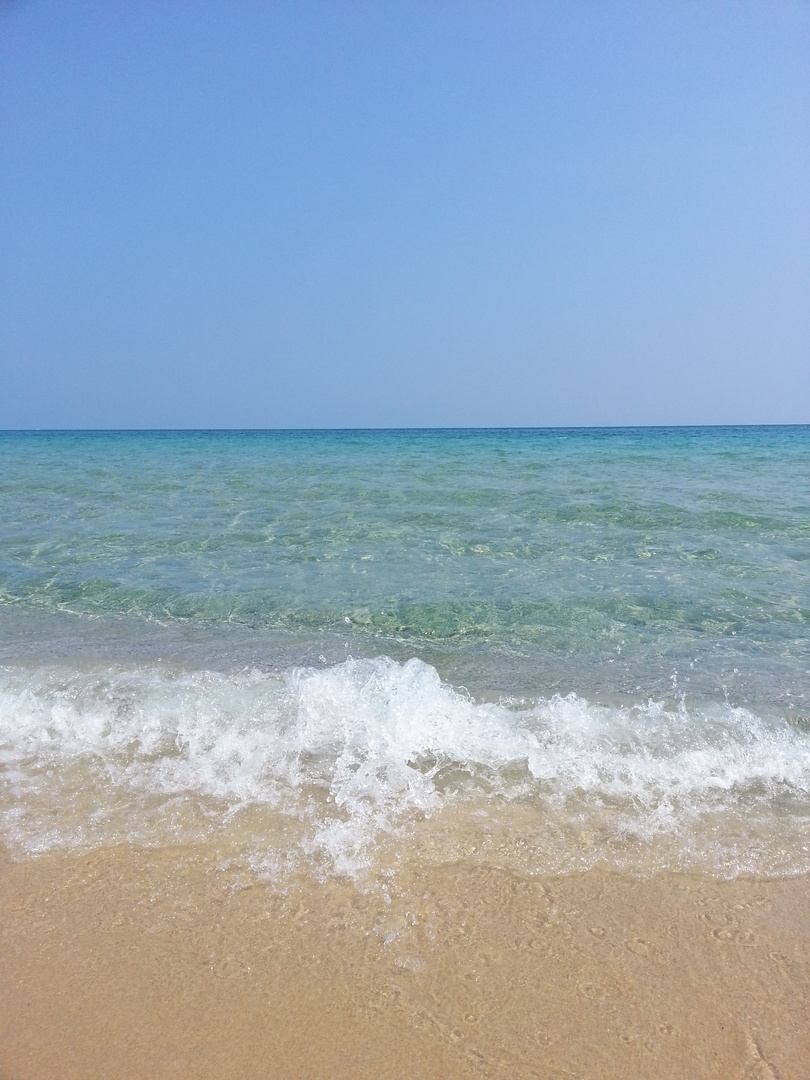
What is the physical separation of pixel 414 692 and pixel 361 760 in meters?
0.70

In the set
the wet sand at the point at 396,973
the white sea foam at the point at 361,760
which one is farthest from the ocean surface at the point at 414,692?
the wet sand at the point at 396,973

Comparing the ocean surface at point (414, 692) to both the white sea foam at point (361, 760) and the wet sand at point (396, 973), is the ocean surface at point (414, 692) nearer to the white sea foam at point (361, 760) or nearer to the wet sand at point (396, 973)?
the white sea foam at point (361, 760)

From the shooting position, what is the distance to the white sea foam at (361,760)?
2.88 meters

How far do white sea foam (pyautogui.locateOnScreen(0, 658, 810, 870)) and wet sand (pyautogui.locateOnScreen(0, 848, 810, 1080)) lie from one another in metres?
0.24

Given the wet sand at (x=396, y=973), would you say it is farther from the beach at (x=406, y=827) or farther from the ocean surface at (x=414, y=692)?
the ocean surface at (x=414, y=692)

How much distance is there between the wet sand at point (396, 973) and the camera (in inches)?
72.4

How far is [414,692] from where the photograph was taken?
13.0 feet

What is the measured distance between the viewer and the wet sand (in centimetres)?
184

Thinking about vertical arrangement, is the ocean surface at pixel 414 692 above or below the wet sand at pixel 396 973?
above

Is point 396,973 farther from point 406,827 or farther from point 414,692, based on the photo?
point 414,692

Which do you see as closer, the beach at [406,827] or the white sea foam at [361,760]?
the beach at [406,827]

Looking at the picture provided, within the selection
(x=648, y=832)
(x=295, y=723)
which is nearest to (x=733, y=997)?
(x=648, y=832)

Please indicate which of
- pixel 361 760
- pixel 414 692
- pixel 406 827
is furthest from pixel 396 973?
pixel 414 692

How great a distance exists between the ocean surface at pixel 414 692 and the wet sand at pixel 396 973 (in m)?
0.16
